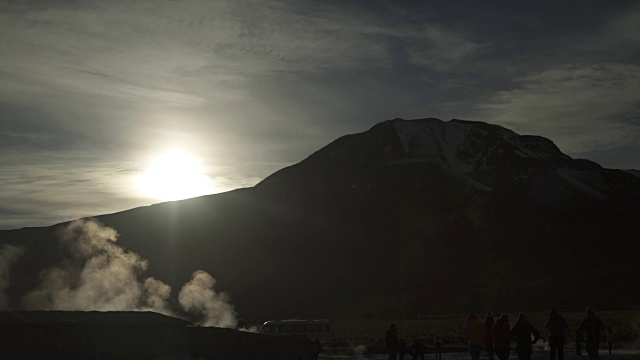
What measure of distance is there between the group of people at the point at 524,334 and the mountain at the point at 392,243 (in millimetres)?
103849

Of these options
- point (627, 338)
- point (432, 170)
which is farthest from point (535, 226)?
point (627, 338)

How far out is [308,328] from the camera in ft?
203

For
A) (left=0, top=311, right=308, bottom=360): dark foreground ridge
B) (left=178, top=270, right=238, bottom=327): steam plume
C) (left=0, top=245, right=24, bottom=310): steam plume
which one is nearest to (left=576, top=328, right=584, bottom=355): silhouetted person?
(left=0, top=311, right=308, bottom=360): dark foreground ridge

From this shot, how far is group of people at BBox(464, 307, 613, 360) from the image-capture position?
22.9 meters

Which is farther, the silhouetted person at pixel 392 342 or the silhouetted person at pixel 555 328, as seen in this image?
the silhouetted person at pixel 392 342

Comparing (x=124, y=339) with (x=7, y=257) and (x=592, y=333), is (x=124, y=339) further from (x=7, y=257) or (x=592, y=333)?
(x=7, y=257)

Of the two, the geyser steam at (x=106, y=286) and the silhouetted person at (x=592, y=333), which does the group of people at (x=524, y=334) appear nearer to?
the silhouetted person at (x=592, y=333)

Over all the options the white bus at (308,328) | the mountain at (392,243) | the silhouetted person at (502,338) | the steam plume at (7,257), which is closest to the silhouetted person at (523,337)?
the silhouetted person at (502,338)

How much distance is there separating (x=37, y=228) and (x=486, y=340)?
500 feet

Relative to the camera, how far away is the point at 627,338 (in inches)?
2087

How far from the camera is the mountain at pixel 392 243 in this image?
142500 mm

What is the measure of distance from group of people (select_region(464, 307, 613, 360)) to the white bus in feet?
113

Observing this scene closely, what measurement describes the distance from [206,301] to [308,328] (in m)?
65.9

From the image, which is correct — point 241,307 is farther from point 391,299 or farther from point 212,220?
point 212,220
